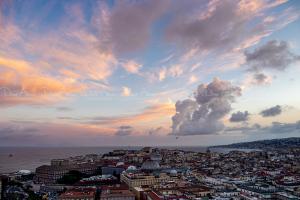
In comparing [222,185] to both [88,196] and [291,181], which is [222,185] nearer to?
[291,181]

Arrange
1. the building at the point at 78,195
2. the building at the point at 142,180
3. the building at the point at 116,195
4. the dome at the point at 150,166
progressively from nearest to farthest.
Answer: the building at the point at 78,195 → the building at the point at 116,195 → the building at the point at 142,180 → the dome at the point at 150,166

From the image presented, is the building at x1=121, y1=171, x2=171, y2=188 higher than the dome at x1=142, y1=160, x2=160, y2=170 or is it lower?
lower

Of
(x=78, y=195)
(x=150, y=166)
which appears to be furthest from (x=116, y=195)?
(x=150, y=166)

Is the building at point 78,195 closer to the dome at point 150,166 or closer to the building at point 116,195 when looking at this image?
the building at point 116,195

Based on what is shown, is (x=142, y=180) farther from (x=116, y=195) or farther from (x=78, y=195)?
(x=78, y=195)

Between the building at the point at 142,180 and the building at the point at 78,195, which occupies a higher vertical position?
the building at the point at 142,180

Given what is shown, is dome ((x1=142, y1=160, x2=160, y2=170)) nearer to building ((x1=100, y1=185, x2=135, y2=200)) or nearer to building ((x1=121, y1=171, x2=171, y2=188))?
building ((x1=121, y1=171, x2=171, y2=188))

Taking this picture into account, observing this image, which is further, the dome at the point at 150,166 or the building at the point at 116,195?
the dome at the point at 150,166

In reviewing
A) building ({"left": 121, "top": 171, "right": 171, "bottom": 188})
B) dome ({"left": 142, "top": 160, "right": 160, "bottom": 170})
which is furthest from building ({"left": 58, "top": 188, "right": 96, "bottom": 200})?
dome ({"left": 142, "top": 160, "right": 160, "bottom": 170})

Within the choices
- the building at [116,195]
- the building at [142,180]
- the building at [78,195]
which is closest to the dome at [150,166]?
the building at [142,180]

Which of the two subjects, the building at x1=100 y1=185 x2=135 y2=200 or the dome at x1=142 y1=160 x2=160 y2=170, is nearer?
the building at x1=100 y1=185 x2=135 y2=200

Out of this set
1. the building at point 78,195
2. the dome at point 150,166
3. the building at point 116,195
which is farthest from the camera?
the dome at point 150,166
